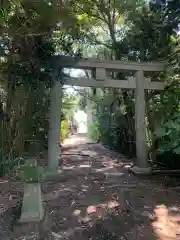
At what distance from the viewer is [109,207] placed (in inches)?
152

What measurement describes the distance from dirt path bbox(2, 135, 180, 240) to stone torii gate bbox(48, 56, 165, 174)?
518mm

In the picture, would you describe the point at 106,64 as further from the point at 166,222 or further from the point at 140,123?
the point at 166,222

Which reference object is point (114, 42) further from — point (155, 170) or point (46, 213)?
point (46, 213)

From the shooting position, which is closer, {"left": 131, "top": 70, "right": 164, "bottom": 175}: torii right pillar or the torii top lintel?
the torii top lintel

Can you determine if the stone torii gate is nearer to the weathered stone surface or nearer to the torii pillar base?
the torii pillar base

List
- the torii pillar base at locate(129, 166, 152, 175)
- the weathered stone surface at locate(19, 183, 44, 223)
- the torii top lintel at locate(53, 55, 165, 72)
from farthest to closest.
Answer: the torii pillar base at locate(129, 166, 152, 175)
the torii top lintel at locate(53, 55, 165, 72)
the weathered stone surface at locate(19, 183, 44, 223)

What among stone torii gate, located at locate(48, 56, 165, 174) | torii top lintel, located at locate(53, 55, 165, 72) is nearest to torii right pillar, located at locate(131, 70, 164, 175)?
stone torii gate, located at locate(48, 56, 165, 174)

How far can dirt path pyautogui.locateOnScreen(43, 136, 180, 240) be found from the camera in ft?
10.5

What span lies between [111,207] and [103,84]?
274 centimetres

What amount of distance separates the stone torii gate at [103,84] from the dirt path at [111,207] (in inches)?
22.2

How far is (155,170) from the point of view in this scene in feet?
19.3

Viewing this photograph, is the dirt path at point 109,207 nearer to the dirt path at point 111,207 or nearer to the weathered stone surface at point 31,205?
the dirt path at point 111,207

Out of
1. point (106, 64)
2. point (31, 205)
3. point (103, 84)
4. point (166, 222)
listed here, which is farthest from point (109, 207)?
point (106, 64)

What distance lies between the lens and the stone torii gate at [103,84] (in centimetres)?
532
